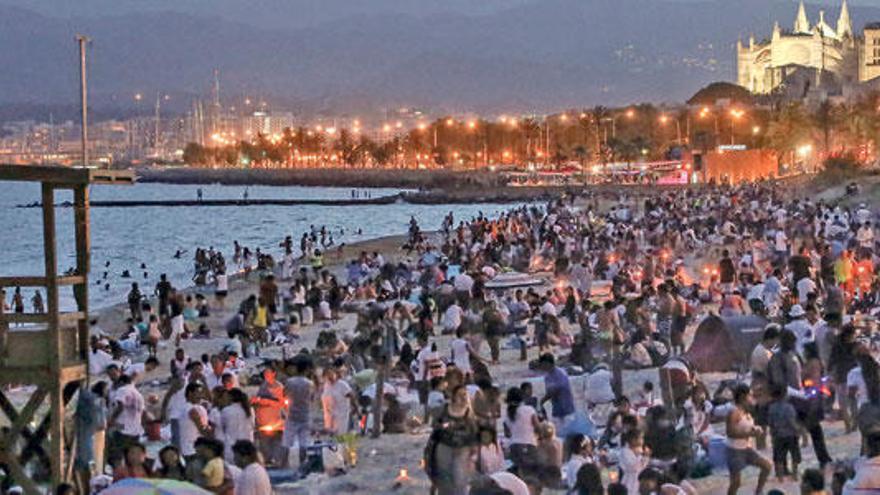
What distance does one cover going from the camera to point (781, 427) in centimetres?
1067

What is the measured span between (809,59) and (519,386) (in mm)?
160332

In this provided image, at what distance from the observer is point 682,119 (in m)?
140

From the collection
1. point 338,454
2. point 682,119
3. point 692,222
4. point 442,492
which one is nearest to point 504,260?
point 692,222

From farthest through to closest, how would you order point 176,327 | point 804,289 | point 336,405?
point 176,327
point 804,289
point 336,405

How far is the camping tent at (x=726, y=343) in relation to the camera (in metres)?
15.7

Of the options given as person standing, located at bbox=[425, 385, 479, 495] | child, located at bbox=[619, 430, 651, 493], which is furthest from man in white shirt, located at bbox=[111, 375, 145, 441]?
child, located at bbox=[619, 430, 651, 493]

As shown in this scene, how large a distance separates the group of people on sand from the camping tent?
0.48 metres

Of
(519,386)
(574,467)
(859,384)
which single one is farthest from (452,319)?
(574,467)

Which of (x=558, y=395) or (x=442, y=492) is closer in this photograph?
(x=442, y=492)

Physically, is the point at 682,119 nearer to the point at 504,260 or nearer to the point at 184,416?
the point at 504,260

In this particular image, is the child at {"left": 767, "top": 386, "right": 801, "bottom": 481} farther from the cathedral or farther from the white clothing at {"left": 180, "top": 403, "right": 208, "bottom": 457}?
the cathedral

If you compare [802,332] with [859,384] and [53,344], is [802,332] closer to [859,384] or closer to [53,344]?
[859,384]

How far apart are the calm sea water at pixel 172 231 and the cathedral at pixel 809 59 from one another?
53795mm

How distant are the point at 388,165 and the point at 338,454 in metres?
179
